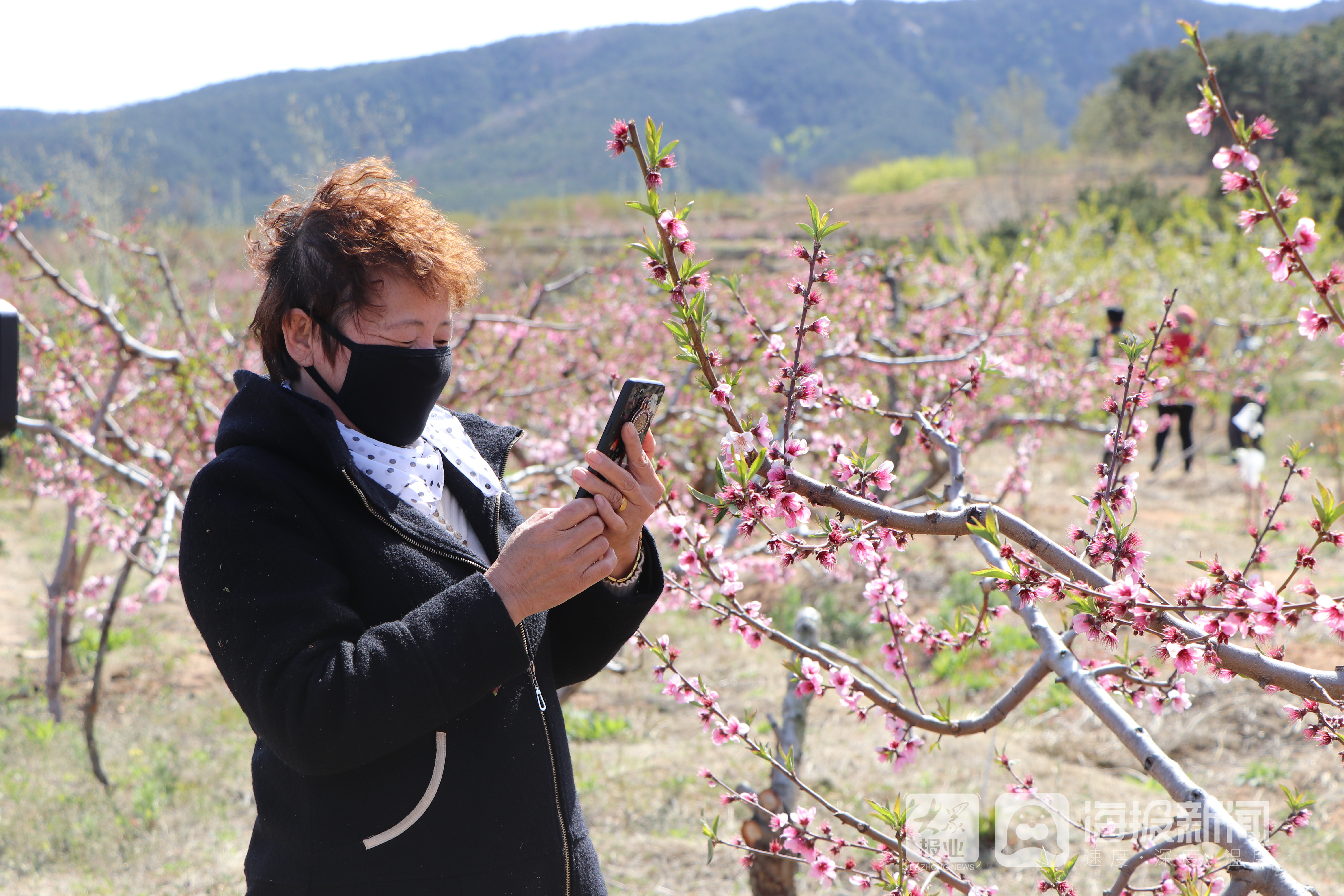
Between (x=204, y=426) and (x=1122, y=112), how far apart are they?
42.0 m

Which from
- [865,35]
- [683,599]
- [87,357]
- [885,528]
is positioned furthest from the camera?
[865,35]

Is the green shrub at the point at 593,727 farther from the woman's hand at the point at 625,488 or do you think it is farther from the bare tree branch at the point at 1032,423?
the woman's hand at the point at 625,488

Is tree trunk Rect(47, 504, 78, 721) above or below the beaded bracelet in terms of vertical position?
below

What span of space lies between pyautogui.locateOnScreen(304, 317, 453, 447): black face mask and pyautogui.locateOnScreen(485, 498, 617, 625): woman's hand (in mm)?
342

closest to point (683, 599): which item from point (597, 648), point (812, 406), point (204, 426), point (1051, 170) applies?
point (597, 648)

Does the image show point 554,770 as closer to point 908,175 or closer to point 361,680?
point 361,680

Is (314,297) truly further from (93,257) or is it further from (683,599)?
(93,257)

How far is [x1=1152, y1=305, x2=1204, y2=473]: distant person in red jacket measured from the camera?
271 inches

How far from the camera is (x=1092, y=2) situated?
6875 inches

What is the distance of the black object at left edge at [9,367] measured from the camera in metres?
1.11

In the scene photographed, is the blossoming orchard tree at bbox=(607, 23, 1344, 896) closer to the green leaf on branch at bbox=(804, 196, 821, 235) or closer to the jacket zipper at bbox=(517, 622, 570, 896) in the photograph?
the green leaf on branch at bbox=(804, 196, 821, 235)

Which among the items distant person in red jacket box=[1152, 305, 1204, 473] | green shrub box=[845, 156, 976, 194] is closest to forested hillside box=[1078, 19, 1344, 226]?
green shrub box=[845, 156, 976, 194]

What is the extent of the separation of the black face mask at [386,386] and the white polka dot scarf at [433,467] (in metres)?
0.03

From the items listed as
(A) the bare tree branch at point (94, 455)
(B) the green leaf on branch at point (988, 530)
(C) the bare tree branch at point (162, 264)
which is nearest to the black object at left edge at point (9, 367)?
(B) the green leaf on branch at point (988, 530)
